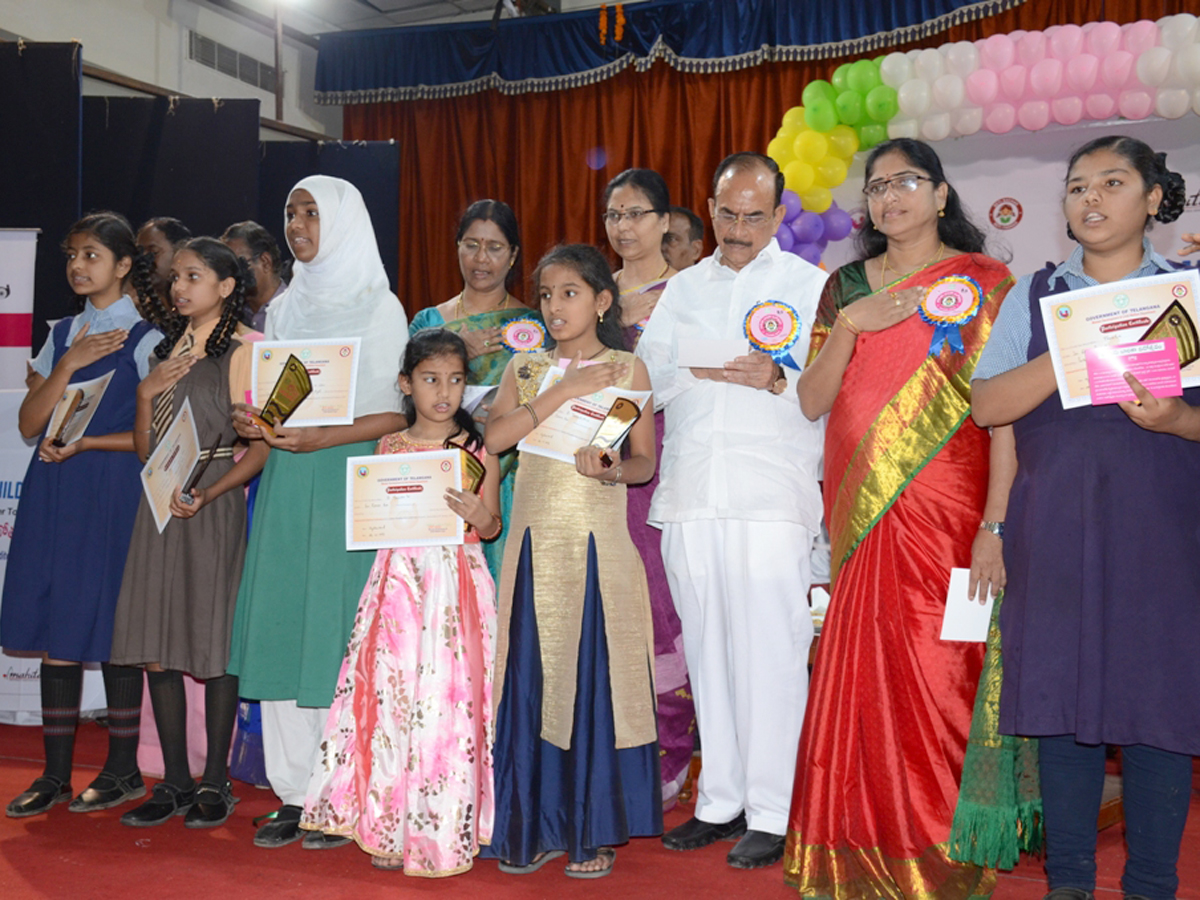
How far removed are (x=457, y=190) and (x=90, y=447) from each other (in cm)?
588

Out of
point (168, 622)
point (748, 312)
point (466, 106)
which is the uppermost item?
point (466, 106)

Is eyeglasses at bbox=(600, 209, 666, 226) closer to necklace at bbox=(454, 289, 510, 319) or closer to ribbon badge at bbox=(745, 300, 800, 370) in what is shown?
necklace at bbox=(454, 289, 510, 319)

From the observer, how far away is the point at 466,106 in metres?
8.70

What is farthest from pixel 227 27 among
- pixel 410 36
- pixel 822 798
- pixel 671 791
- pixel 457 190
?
pixel 822 798

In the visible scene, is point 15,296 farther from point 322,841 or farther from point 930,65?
point 930,65

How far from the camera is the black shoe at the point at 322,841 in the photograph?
117 inches

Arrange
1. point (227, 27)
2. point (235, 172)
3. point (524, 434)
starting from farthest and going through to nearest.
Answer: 1. point (227, 27)
2. point (235, 172)
3. point (524, 434)

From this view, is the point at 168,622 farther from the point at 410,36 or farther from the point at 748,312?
the point at 410,36

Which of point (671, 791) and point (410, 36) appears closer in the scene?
point (671, 791)

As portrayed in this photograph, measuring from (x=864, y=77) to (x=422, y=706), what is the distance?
4559 millimetres

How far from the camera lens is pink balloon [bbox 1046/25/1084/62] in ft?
17.9

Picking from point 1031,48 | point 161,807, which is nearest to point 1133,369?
point 161,807

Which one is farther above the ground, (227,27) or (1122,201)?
(227,27)

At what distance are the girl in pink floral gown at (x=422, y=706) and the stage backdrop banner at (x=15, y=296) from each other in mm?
3116
